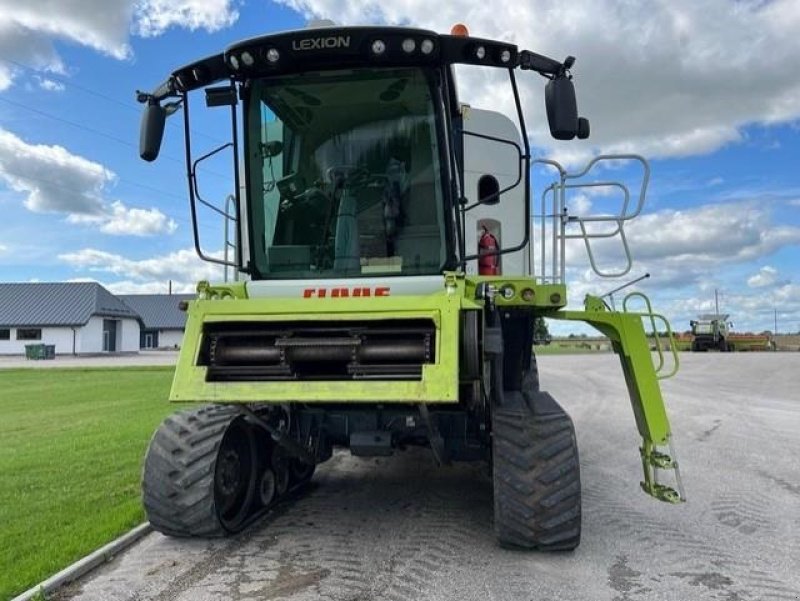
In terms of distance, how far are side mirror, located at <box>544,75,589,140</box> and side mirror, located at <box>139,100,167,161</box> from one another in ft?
9.31

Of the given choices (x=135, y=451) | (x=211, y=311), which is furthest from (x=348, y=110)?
(x=135, y=451)

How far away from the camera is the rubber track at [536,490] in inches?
178

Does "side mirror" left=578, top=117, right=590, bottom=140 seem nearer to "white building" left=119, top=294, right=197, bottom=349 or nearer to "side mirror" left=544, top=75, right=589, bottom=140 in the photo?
"side mirror" left=544, top=75, right=589, bottom=140

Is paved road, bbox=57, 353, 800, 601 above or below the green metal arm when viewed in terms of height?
below

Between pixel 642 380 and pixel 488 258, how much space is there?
A: 161cm

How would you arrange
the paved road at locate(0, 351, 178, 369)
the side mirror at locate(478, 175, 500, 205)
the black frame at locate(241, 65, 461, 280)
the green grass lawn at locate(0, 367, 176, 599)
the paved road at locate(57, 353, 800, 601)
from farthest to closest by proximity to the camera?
the paved road at locate(0, 351, 178, 369) → the side mirror at locate(478, 175, 500, 205) → the black frame at locate(241, 65, 461, 280) → the green grass lawn at locate(0, 367, 176, 599) → the paved road at locate(57, 353, 800, 601)

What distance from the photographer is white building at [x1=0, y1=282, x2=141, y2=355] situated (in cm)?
5350

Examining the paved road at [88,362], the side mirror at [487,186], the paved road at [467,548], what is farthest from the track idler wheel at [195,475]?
the paved road at [88,362]

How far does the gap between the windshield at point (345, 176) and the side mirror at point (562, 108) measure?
0.86 metres

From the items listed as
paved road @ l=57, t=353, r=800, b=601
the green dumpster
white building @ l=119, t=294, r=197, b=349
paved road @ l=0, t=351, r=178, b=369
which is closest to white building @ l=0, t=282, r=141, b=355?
paved road @ l=0, t=351, r=178, b=369

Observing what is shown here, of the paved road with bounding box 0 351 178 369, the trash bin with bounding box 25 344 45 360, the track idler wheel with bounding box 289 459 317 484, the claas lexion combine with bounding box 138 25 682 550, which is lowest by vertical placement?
the paved road with bounding box 0 351 178 369

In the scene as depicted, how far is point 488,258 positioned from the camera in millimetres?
6035

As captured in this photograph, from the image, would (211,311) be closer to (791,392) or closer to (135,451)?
(135,451)

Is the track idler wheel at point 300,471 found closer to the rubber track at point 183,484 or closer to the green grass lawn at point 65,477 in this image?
the green grass lawn at point 65,477
